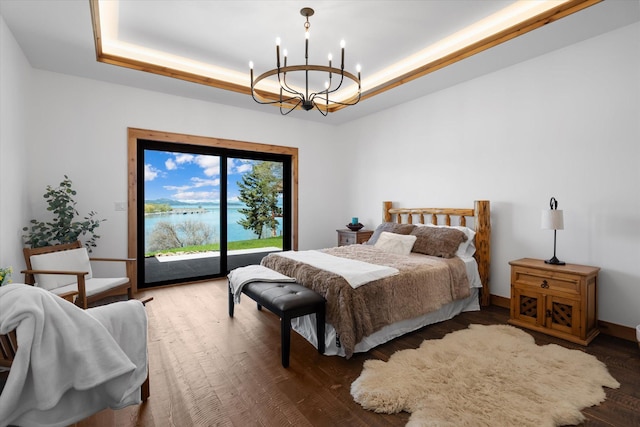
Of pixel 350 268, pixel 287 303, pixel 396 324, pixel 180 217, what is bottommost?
pixel 396 324

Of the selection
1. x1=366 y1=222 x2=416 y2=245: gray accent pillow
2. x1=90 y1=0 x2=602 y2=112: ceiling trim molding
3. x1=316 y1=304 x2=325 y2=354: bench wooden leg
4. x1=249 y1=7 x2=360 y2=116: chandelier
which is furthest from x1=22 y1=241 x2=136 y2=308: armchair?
x1=366 y1=222 x2=416 y2=245: gray accent pillow

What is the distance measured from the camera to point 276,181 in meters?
5.48

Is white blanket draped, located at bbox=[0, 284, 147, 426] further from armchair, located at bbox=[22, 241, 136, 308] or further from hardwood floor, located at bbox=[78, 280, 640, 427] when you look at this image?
armchair, located at bbox=[22, 241, 136, 308]

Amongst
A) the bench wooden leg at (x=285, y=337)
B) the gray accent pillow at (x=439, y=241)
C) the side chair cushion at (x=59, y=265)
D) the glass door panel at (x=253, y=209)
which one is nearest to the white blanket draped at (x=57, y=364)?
the bench wooden leg at (x=285, y=337)

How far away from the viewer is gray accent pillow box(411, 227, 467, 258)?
3.49m

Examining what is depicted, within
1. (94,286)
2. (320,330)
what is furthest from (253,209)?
(320,330)

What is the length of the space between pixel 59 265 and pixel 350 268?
269 cm

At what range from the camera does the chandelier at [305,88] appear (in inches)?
90.3

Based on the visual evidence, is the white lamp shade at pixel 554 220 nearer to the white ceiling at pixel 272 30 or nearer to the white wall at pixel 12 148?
the white ceiling at pixel 272 30

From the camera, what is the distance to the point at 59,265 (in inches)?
114

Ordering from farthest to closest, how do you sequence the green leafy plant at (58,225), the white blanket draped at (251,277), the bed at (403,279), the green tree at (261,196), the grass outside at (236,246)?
the green tree at (261,196) → the grass outside at (236,246) → the green leafy plant at (58,225) → the white blanket draped at (251,277) → the bed at (403,279)

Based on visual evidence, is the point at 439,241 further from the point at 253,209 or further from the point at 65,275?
the point at 65,275

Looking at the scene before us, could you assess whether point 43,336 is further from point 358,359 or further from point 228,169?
point 228,169

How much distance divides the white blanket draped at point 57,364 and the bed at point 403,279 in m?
1.42
